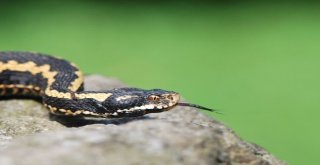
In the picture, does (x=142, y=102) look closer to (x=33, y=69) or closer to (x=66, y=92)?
(x=66, y=92)

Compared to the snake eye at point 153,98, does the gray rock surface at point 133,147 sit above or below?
below

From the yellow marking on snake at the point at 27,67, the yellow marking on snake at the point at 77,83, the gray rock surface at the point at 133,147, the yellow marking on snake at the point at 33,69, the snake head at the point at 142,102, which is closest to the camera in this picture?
the gray rock surface at the point at 133,147

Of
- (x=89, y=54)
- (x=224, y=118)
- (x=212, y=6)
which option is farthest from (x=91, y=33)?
(x=224, y=118)

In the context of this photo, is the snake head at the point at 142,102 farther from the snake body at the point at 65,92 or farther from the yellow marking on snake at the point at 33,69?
the yellow marking on snake at the point at 33,69

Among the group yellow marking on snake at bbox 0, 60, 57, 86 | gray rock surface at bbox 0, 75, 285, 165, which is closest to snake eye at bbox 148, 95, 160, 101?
gray rock surface at bbox 0, 75, 285, 165

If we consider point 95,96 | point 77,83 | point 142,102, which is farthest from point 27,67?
point 142,102

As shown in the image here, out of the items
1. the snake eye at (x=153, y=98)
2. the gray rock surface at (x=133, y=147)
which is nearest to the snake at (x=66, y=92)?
the snake eye at (x=153, y=98)

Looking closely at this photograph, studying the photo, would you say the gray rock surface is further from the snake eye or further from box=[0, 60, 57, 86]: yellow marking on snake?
box=[0, 60, 57, 86]: yellow marking on snake

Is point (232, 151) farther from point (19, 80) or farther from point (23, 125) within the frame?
point (19, 80)
